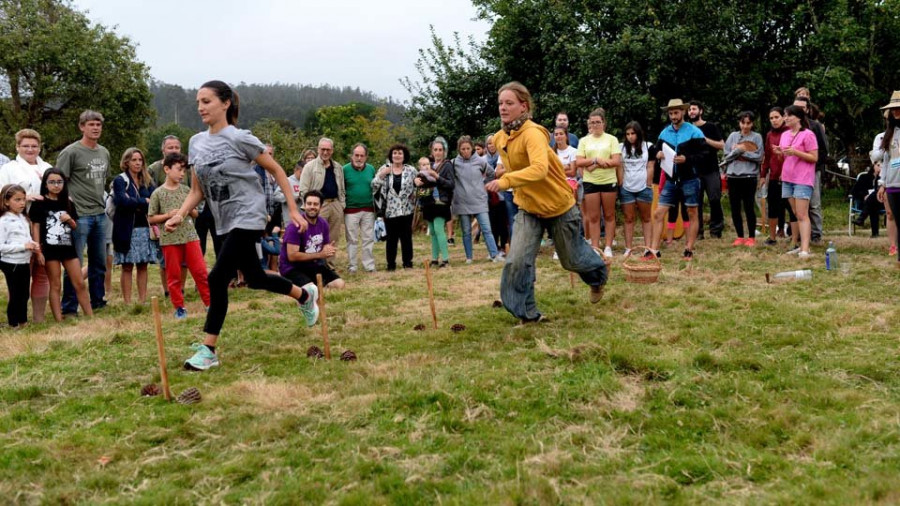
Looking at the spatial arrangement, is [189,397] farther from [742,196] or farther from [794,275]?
[742,196]

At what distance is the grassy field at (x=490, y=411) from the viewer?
3422 mm

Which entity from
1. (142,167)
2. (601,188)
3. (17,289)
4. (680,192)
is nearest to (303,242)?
(142,167)

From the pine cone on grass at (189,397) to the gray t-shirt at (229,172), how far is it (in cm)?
147

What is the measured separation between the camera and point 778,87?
1872cm

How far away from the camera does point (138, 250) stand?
9.52 metres

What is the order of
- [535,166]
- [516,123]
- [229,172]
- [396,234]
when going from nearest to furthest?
[229,172] → [535,166] → [516,123] → [396,234]

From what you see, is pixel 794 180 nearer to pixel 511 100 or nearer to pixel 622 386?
pixel 511 100

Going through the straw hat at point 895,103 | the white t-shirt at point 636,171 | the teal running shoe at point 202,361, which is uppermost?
the straw hat at point 895,103

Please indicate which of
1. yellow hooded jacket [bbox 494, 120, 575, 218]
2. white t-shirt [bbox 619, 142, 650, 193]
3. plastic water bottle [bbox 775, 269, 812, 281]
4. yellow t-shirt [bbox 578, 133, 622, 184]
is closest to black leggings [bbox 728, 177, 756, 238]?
white t-shirt [bbox 619, 142, 650, 193]

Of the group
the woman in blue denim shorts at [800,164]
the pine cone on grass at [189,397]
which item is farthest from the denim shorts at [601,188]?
the pine cone on grass at [189,397]

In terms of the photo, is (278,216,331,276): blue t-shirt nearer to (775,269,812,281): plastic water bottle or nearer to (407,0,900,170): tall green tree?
(775,269,812,281): plastic water bottle

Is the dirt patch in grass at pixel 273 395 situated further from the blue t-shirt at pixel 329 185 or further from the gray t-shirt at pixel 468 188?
the gray t-shirt at pixel 468 188

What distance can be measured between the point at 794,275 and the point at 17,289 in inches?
345

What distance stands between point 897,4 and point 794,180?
10.2 m
